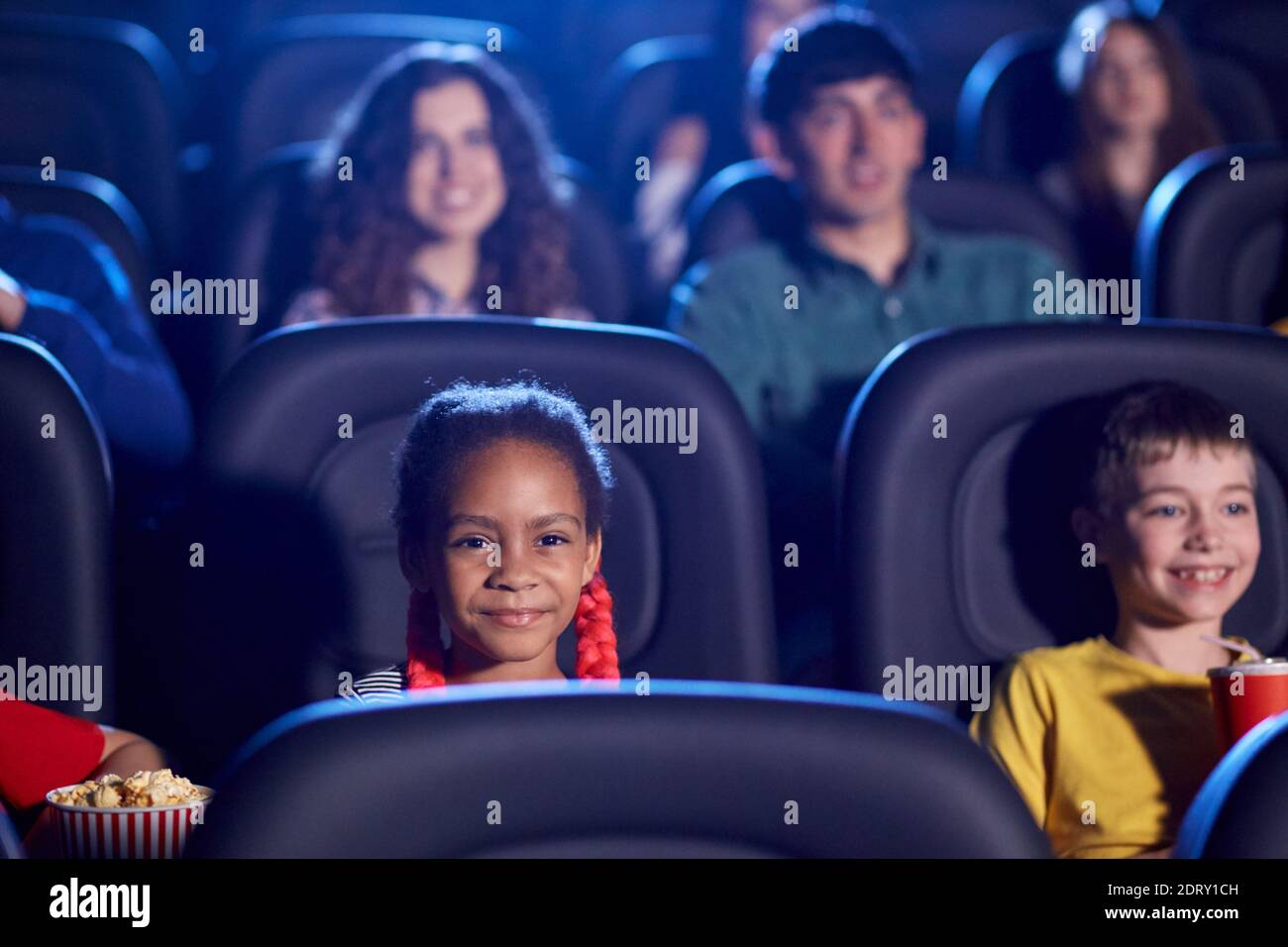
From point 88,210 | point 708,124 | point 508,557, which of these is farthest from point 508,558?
point 708,124

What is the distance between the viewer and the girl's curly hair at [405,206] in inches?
74.4

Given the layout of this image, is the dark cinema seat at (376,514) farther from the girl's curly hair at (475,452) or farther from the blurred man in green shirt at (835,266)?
the blurred man in green shirt at (835,266)

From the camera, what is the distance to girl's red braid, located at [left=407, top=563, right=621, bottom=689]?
1036mm

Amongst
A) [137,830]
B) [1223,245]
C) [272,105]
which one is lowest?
[137,830]

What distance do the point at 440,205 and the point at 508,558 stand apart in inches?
41.6

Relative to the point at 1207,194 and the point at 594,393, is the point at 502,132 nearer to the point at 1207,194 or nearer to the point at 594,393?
the point at 1207,194

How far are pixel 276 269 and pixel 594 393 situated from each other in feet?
3.17

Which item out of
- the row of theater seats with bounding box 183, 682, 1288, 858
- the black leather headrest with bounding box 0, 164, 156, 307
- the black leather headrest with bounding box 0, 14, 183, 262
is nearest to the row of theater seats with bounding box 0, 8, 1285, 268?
the black leather headrest with bounding box 0, 14, 183, 262

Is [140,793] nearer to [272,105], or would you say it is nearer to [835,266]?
[835,266]

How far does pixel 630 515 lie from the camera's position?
3.67 ft

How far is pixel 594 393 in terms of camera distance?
1113 mm

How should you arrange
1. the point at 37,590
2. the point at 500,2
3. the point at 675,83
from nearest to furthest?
the point at 37,590 < the point at 675,83 < the point at 500,2

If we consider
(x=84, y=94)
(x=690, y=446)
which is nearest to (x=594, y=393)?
(x=690, y=446)
